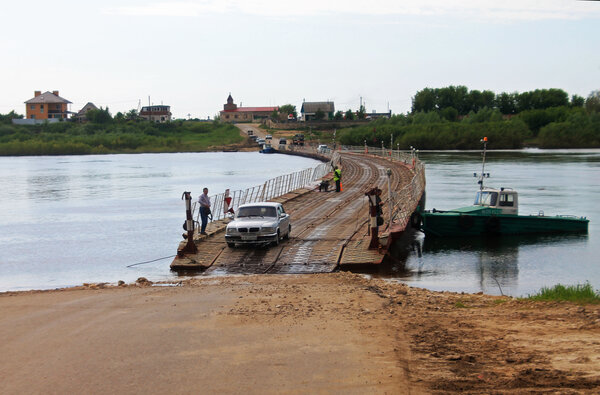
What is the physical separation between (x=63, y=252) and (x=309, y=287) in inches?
762

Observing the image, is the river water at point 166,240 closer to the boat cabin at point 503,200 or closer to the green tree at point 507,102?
the boat cabin at point 503,200

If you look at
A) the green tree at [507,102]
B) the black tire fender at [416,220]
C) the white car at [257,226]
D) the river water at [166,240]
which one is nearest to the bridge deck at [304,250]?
the white car at [257,226]

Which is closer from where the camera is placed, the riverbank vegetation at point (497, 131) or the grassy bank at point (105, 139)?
the riverbank vegetation at point (497, 131)

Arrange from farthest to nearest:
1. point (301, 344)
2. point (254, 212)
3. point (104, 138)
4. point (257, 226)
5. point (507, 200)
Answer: point (104, 138) → point (507, 200) → point (254, 212) → point (257, 226) → point (301, 344)

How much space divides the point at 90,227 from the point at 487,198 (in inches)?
971

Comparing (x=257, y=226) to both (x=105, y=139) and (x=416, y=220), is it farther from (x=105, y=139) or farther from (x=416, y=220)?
(x=105, y=139)

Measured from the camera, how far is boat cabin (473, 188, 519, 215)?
3491 cm

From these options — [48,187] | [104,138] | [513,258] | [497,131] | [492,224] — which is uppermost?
[497,131]

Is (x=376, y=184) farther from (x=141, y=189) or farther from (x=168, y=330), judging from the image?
(x=168, y=330)

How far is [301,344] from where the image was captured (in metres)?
11.6

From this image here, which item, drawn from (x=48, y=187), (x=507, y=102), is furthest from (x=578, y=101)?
(x=48, y=187)

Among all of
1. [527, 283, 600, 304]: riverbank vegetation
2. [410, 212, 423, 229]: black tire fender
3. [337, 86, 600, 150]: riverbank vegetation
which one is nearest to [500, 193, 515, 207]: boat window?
[410, 212, 423, 229]: black tire fender

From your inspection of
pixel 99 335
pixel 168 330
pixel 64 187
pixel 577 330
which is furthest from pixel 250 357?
pixel 64 187

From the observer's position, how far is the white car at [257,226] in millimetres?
24641
